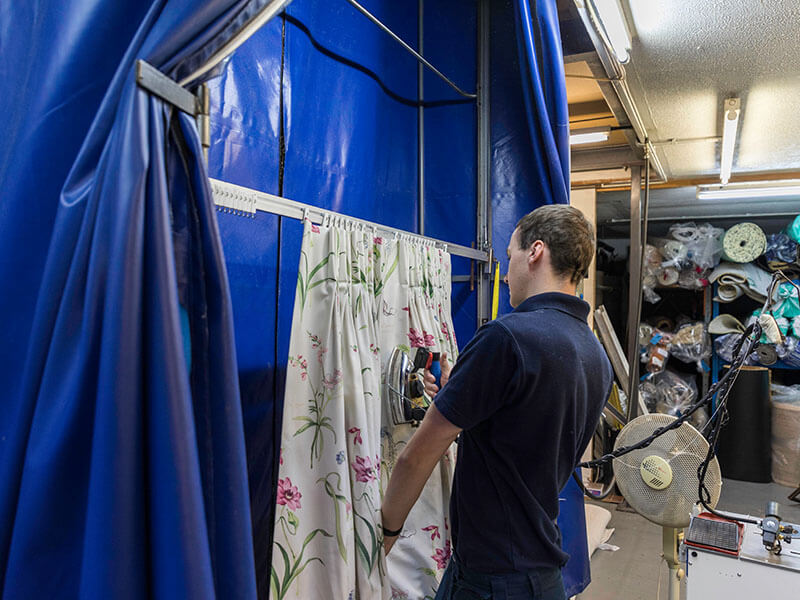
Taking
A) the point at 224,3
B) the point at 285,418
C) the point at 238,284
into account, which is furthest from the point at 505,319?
the point at 224,3

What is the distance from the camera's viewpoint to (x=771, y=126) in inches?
155

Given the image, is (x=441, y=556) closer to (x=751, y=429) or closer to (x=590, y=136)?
(x=590, y=136)

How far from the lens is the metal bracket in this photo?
2.45 feet

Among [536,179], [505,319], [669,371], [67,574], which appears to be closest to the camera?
[67,574]

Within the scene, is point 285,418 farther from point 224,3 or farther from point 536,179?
point 536,179

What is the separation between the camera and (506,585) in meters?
1.38

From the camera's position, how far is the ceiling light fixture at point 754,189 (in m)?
5.03

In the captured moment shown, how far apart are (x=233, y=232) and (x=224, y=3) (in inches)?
30.0

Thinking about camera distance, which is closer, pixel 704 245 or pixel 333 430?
pixel 333 430

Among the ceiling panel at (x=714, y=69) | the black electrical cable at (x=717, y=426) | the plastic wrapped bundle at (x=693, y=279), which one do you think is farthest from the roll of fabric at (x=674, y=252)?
the black electrical cable at (x=717, y=426)

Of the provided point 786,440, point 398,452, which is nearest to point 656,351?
point 786,440

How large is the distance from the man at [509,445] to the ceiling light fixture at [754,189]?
463cm

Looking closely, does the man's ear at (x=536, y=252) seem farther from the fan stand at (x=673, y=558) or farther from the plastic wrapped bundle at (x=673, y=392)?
the plastic wrapped bundle at (x=673, y=392)

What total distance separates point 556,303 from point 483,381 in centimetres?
33
